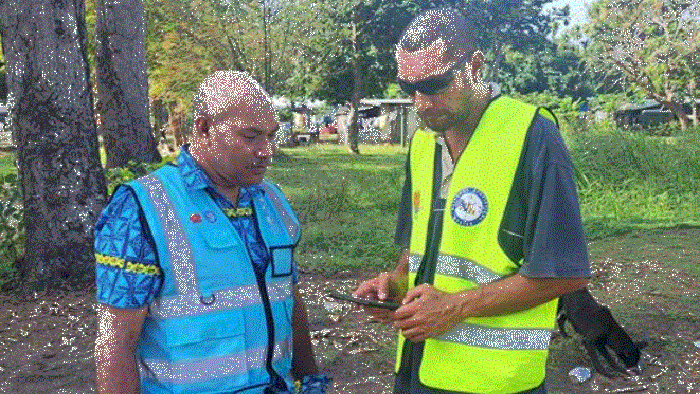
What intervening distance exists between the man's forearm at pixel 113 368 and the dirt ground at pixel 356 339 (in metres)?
Result: 2.64

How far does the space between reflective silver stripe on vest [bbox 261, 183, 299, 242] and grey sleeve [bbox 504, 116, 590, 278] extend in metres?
0.57

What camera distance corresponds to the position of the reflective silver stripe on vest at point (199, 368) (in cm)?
167

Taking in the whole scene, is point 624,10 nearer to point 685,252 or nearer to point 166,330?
point 685,252

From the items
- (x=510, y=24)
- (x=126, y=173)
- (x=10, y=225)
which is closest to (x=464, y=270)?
(x=126, y=173)

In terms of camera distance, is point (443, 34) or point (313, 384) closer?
point (443, 34)

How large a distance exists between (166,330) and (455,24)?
1.06 m

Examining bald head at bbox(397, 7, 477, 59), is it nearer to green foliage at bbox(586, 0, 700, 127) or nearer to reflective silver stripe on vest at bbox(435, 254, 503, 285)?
reflective silver stripe on vest at bbox(435, 254, 503, 285)

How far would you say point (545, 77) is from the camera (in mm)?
51625

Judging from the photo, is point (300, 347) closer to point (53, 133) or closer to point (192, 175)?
point (192, 175)

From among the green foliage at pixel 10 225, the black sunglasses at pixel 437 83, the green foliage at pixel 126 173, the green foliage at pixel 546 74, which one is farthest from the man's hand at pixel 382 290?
the green foliage at pixel 546 74

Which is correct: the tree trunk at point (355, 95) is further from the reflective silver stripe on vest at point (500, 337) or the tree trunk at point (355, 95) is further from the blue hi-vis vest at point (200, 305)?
the blue hi-vis vest at point (200, 305)

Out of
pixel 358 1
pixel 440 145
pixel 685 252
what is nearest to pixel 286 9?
pixel 358 1

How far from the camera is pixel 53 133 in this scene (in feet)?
18.3

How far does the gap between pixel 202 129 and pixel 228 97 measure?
0.11 meters
